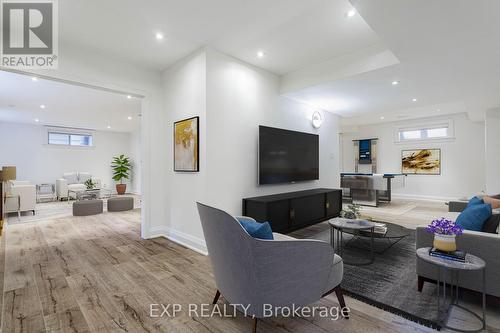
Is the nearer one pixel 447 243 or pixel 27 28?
pixel 447 243

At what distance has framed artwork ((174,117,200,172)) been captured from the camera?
3.42 meters

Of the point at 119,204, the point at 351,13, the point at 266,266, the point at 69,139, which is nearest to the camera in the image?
the point at 266,266

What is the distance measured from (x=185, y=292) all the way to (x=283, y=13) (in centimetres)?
310

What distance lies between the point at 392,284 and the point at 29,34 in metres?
4.99

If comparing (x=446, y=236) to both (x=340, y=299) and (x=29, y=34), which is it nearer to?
(x=340, y=299)

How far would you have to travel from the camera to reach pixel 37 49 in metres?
3.06

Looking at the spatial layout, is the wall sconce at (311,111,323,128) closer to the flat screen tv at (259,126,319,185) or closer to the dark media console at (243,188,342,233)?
the flat screen tv at (259,126,319,185)

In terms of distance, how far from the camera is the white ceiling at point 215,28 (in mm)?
2529

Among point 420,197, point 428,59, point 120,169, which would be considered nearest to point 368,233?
→ point 428,59

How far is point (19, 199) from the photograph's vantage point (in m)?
5.70

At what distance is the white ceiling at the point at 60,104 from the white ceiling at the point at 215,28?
7.27 feet

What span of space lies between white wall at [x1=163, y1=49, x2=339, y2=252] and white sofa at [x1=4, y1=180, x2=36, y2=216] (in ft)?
14.2

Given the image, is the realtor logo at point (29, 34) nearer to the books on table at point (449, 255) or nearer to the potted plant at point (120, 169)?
the books on table at point (449, 255)

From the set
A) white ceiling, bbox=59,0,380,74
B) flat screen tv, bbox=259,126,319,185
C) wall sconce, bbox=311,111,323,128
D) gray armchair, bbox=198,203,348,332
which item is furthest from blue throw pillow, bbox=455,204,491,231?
wall sconce, bbox=311,111,323,128
